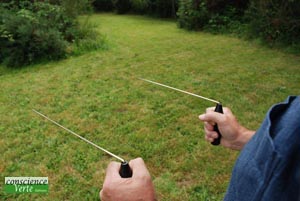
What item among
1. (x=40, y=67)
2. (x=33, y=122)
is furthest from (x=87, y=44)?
(x=33, y=122)

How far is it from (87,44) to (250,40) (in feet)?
13.7

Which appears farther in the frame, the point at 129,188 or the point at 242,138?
the point at 242,138

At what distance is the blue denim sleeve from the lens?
0.50 metres

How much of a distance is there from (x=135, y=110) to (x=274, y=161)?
3.30 m

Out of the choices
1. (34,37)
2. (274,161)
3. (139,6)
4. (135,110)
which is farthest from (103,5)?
(274,161)

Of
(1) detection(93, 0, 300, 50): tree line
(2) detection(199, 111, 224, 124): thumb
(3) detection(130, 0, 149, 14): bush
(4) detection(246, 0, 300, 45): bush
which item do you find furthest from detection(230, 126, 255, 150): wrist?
(3) detection(130, 0, 149, 14): bush

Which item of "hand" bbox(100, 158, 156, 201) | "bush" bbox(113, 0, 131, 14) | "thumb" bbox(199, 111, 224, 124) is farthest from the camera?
"bush" bbox(113, 0, 131, 14)

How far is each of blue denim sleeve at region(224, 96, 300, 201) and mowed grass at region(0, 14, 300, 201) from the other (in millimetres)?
1832

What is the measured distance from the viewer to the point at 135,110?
379 centimetres

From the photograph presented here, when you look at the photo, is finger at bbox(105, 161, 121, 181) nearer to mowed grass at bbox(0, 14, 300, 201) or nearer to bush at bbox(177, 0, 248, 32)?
mowed grass at bbox(0, 14, 300, 201)

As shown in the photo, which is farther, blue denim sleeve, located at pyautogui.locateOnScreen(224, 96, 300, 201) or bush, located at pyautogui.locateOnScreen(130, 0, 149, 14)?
bush, located at pyautogui.locateOnScreen(130, 0, 149, 14)

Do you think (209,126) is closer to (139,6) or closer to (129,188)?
(129,188)

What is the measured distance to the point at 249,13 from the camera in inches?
316

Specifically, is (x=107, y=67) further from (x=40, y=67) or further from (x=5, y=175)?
(x=5, y=175)
